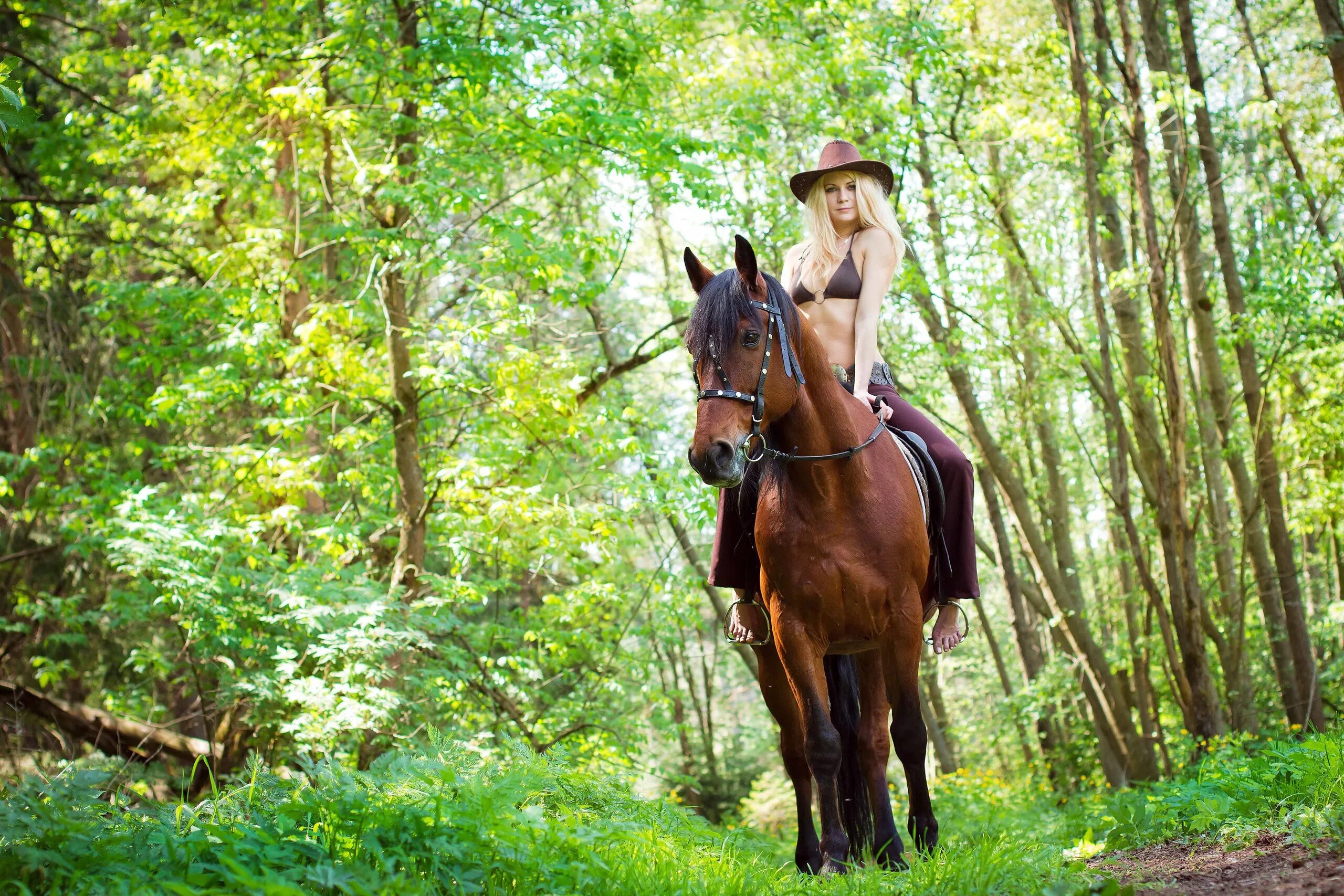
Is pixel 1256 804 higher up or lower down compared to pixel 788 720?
lower down

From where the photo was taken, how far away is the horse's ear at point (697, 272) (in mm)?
4500

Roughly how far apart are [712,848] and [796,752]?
1.07m

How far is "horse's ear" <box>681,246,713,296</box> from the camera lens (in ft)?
14.8

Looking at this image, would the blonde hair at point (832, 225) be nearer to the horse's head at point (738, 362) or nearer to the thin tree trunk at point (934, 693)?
the horse's head at point (738, 362)

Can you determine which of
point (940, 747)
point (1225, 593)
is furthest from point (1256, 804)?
point (940, 747)

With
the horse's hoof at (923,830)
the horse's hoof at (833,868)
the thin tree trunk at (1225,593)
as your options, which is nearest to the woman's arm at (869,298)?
the horse's hoof at (923,830)

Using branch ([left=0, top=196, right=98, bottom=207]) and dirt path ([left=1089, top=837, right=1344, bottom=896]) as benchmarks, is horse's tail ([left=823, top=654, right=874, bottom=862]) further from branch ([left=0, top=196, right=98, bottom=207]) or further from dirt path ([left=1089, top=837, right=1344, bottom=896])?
branch ([left=0, top=196, right=98, bottom=207])

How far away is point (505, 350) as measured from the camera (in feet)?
36.1

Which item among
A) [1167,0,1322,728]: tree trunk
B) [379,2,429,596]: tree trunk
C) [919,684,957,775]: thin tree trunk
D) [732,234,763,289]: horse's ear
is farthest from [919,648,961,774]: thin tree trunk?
[732,234,763,289]: horse's ear

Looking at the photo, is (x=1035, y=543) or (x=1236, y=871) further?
(x=1035, y=543)

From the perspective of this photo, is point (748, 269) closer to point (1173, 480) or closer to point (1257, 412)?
point (1173, 480)

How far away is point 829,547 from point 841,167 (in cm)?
217

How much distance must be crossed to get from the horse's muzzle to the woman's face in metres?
2.19

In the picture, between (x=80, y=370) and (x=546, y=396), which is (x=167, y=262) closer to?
(x=80, y=370)
